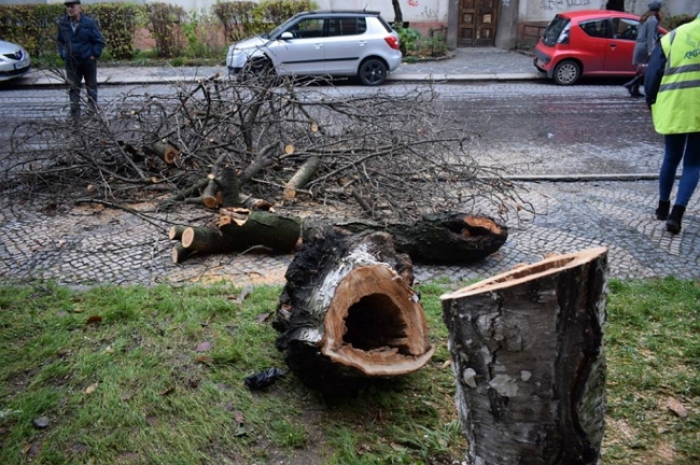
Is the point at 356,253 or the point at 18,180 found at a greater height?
the point at 356,253

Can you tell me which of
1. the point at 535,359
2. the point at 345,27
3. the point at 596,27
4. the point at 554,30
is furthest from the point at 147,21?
the point at 535,359

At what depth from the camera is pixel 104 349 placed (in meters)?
3.92

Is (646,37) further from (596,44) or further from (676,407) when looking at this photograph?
(676,407)

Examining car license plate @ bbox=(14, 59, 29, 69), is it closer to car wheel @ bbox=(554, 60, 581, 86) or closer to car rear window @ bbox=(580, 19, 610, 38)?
car wheel @ bbox=(554, 60, 581, 86)

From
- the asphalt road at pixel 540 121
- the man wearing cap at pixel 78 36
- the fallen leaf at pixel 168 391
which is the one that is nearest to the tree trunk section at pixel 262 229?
the fallen leaf at pixel 168 391

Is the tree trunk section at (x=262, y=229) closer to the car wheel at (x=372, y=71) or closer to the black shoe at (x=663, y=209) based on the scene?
the black shoe at (x=663, y=209)

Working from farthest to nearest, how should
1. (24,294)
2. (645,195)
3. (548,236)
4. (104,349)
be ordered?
(645,195) → (548,236) → (24,294) → (104,349)

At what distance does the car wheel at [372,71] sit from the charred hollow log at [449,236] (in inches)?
424

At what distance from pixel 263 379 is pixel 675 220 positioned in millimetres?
4402

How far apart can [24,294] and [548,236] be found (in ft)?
15.3

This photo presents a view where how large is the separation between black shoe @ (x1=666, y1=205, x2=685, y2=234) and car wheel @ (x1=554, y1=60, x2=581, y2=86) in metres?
10.5

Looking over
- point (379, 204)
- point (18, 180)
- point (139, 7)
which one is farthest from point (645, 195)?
point (139, 7)

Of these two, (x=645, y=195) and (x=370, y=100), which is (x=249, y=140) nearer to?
(x=370, y=100)

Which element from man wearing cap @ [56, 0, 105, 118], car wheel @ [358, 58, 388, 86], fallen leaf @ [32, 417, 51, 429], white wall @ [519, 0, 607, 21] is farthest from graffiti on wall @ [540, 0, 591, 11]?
fallen leaf @ [32, 417, 51, 429]
